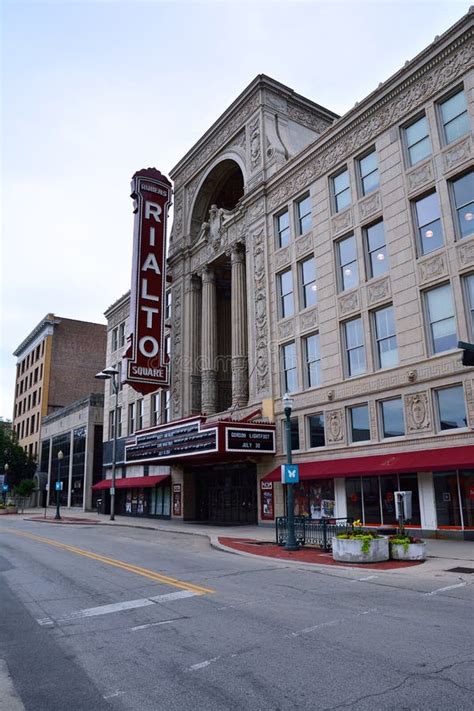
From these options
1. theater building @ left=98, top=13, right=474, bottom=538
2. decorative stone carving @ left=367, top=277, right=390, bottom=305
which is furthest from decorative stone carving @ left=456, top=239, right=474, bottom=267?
decorative stone carving @ left=367, top=277, right=390, bottom=305

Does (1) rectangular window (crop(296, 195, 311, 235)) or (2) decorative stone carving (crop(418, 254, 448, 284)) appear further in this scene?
(1) rectangular window (crop(296, 195, 311, 235))

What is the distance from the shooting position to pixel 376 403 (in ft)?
73.9

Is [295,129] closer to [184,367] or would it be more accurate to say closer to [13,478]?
[184,367]

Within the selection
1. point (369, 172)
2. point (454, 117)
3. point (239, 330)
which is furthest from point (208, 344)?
point (454, 117)

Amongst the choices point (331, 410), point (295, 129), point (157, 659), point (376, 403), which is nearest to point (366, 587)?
point (157, 659)

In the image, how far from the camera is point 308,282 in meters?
27.6

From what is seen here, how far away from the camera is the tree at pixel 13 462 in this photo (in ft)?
211

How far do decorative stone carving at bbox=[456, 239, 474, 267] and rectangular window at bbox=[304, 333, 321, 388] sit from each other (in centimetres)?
818

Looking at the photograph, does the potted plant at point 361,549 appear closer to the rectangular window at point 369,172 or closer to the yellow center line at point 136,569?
the yellow center line at point 136,569

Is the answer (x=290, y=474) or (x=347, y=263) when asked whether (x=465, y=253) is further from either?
(x=290, y=474)

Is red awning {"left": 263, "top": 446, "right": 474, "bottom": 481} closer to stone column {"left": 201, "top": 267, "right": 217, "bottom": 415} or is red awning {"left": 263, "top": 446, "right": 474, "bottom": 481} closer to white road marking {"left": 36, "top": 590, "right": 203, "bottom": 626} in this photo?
stone column {"left": 201, "top": 267, "right": 217, "bottom": 415}

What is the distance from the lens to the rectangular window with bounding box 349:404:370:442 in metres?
23.2

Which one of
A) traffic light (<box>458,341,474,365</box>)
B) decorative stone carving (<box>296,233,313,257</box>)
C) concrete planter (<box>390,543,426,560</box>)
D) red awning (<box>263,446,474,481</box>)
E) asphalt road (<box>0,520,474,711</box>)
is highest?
decorative stone carving (<box>296,233,313,257</box>)

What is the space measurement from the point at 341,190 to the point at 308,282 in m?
4.63
